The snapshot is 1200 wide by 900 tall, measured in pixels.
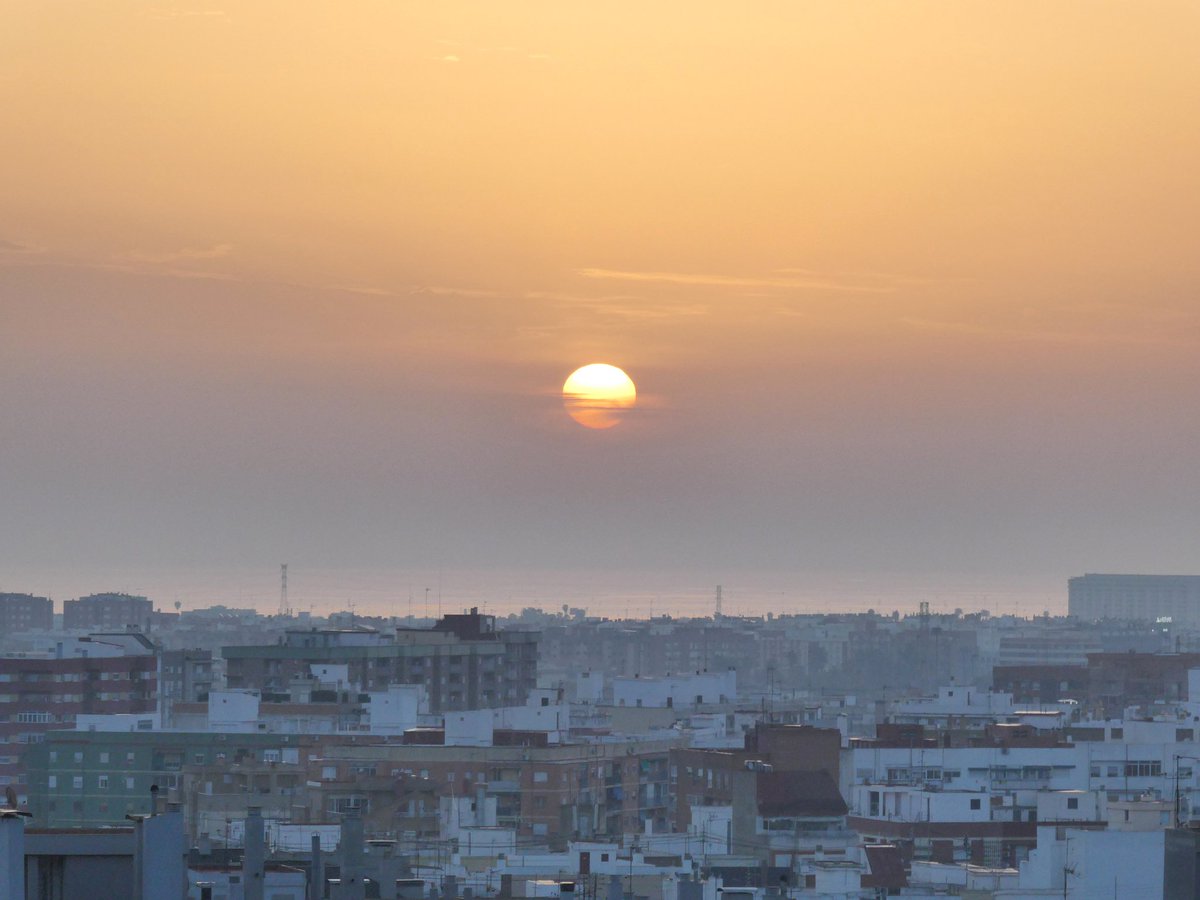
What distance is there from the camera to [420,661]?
11594 cm

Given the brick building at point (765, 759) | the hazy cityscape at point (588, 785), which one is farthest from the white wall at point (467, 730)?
the brick building at point (765, 759)

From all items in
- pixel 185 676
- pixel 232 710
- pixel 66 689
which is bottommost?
pixel 232 710

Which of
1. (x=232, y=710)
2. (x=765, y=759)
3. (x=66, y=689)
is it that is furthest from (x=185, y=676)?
(x=765, y=759)

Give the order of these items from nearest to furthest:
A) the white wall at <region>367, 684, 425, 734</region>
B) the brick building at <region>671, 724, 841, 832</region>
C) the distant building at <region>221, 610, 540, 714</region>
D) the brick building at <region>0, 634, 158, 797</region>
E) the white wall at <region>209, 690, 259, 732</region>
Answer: the brick building at <region>671, 724, 841, 832</region>, the white wall at <region>209, 690, 259, 732</region>, the white wall at <region>367, 684, 425, 734</region>, the brick building at <region>0, 634, 158, 797</region>, the distant building at <region>221, 610, 540, 714</region>

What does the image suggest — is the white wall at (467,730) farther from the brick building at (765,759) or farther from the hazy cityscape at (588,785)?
the brick building at (765,759)

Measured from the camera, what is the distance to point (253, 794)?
6919cm

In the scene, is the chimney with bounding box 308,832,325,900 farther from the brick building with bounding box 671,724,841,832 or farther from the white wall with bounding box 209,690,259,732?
the white wall with bounding box 209,690,259,732

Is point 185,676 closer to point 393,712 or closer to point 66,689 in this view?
point 66,689

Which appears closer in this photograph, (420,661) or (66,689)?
(66,689)

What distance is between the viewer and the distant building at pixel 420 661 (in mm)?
110256

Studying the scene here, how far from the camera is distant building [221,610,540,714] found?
110m

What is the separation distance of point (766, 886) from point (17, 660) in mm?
60711

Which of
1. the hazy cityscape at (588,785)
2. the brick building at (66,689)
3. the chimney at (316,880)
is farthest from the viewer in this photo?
the brick building at (66,689)

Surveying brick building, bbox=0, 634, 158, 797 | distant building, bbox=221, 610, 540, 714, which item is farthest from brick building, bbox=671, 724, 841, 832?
distant building, bbox=221, 610, 540, 714
